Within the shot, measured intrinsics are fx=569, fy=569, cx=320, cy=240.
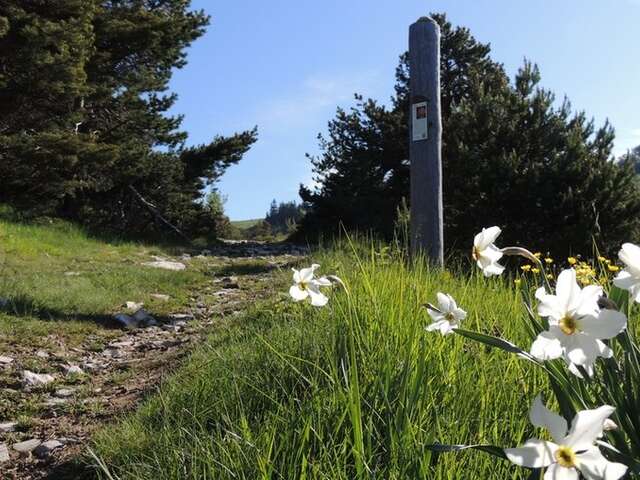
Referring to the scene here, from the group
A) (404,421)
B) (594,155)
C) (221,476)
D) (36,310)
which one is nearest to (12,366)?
(36,310)

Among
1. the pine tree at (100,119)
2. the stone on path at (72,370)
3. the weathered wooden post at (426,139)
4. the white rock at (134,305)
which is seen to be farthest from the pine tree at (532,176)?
the pine tree at (100,119)

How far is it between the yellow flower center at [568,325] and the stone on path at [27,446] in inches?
109

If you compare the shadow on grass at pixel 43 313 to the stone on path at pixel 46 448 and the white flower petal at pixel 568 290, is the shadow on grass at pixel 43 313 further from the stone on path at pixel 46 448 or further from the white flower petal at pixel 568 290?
the white flower petal at pixel 568 290

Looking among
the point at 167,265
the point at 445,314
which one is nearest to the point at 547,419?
the point at 445,314

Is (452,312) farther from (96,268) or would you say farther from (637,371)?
(96,268)

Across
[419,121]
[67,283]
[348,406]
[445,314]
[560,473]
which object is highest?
[419,121]

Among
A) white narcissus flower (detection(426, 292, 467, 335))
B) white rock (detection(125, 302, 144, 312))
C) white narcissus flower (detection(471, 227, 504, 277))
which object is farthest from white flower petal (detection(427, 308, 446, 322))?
white rock (detection(125, 302, 144, 312))

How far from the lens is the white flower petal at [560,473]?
2.71 ft

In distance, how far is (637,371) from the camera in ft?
3.97

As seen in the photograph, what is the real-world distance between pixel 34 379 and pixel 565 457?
3821mm

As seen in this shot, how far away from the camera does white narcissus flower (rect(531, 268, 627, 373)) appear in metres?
0.94

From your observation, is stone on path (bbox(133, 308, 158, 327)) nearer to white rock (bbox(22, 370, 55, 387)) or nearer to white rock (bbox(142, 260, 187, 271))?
white rock (bbox(22, 370, 55, 387))

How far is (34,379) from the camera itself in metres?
3.84

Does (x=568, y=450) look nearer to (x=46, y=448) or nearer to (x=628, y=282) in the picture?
(x=628, y=282)
